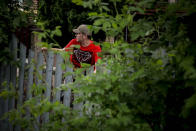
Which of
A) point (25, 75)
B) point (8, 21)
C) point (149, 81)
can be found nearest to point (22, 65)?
point (25, 75)

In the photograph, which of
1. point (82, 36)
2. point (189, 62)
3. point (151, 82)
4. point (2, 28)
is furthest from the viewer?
point (82, 36)

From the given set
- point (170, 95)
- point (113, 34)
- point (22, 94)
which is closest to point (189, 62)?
point (170, 95)

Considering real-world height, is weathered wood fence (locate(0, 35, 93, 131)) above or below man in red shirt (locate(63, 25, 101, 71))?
below

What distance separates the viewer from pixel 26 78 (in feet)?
10.6

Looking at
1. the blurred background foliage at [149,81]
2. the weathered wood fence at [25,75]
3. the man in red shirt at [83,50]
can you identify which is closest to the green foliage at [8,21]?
the weathered wood fence at [25,75]

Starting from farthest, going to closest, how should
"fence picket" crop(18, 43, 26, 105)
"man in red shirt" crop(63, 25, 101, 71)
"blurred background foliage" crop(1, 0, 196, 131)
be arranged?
1. "man in red shirt" crop(63, 25, 101, 71)
2. "fence picket" crop(18, 43, 26, 105)
3. "blurred background foliage" crop(1, 0, 196, 131)

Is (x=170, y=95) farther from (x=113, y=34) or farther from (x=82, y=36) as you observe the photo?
(x=82, y=36)

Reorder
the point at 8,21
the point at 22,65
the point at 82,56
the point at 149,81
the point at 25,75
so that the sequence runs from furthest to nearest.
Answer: the point at 82,56
the point at 25,75
the point at 22,65
the point at 8,21
the point at 149,81

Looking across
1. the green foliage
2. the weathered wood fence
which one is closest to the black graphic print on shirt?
the weathered wood fence

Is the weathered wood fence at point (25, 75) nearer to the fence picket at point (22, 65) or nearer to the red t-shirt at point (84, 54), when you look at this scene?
the fence picket at point (22, 65)

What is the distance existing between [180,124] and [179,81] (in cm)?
36

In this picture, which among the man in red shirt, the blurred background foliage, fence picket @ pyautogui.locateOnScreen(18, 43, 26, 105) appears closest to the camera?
the blurred background foliage

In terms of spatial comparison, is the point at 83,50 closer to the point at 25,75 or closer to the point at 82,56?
the point at 82,56

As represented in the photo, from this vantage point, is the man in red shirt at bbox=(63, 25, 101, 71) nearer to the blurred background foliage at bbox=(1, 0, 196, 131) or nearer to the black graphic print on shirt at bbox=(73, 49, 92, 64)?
the black graphic print on shirt at bbox=(73, 49, 92, 64)
